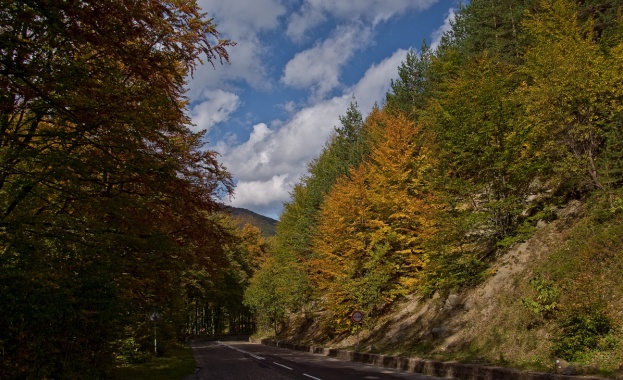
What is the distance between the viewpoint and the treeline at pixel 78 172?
6.04 metres

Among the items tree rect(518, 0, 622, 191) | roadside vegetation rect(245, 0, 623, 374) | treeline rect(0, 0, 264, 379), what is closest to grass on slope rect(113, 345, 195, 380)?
treeline rect(0, 0, 264, 379)

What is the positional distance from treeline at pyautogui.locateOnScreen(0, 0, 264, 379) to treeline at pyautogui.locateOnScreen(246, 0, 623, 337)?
11564 millimetres

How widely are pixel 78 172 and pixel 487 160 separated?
50.8ft

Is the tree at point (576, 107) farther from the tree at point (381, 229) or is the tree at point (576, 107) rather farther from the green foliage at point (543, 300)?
the tree at point (381, 229)

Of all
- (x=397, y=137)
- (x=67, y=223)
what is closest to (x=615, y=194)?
(x=397, y=137)

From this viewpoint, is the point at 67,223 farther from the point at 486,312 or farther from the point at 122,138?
the point at 486,312

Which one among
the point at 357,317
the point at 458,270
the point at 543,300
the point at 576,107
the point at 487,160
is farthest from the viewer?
the point at 357,317

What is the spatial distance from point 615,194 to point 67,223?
52.9 ft

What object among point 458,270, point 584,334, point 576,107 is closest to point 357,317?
point 458,270

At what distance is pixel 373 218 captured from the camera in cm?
2592

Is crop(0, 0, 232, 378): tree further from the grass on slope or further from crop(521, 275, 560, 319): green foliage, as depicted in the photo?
crop(521, 275, 560, 319): green foliage

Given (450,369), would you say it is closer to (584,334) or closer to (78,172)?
(584,334)

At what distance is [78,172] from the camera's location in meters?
6.96

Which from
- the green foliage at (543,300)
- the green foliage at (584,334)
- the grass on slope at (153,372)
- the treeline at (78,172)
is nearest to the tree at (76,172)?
the treeline at (78,172)
